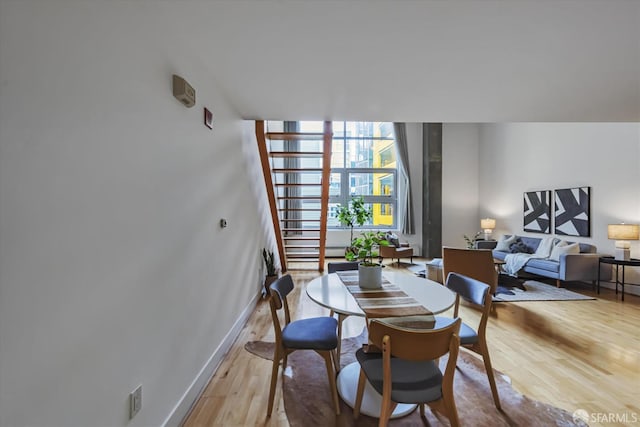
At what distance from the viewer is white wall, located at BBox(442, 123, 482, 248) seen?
25.0 feet

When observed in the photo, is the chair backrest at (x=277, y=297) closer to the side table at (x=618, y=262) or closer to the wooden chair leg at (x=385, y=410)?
the wooden chair leg at (x=385, y=410)

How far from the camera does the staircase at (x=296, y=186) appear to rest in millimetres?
3580

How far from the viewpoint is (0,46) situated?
0.72 m

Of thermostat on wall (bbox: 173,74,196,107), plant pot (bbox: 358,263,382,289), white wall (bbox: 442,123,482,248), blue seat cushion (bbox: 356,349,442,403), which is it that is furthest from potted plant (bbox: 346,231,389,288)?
white wall (bbox: 442,123,482,248)

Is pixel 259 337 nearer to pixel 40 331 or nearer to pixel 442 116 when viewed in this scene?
pixel 40 331

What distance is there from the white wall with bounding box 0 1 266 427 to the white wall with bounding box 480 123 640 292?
597cm

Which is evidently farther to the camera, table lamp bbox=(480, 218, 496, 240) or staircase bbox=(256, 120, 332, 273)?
table lamp bbox=(480, 218, 496, 240)

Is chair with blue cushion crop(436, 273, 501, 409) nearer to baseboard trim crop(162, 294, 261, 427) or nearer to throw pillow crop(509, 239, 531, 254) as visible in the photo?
baseboard trim crop(162, 294, 261, 427)

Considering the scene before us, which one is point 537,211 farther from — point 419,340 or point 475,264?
point 419,340

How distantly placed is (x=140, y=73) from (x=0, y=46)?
616 millimetres

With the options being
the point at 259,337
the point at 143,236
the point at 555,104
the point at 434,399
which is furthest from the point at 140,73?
the point at 555,104

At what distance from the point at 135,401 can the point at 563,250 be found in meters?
5.86

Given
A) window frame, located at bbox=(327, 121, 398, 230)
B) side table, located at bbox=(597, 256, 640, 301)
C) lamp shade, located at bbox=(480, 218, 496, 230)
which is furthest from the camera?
window frame, located at bbox=(327, 121, 398, 230)

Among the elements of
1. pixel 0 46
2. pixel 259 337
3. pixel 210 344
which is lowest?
pixel 259 337
